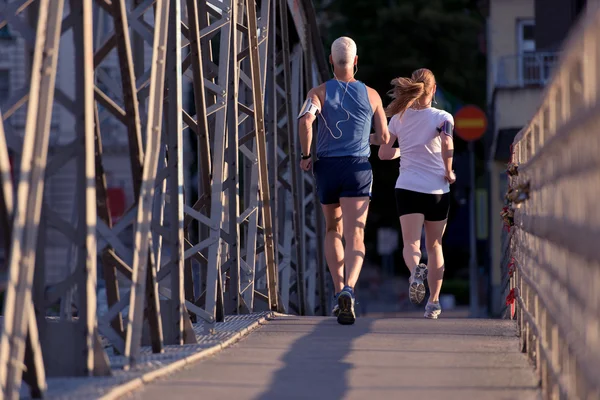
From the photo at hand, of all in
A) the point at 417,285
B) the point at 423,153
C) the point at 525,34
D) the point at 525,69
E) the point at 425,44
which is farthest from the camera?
the point at 425,44

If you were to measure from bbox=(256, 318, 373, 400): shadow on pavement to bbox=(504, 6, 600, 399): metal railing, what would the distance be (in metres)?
0.86

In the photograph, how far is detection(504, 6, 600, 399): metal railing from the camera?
3885mm

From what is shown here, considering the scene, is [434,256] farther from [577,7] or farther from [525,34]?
[525,34]

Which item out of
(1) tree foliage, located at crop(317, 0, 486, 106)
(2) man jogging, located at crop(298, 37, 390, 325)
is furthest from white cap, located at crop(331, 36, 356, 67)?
(1) tree foliage, located at crop(317, 0, 486, 106)

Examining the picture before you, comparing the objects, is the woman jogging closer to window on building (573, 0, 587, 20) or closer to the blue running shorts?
the blue running shorts

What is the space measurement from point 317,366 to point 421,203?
3853 millimetres

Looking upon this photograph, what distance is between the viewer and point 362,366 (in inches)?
274

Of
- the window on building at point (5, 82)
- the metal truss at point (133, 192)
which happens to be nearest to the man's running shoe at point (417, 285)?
the metal truss at point (133, 192)

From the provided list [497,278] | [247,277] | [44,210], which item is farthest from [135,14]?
[497,278]

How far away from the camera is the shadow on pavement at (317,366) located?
19.5 ft

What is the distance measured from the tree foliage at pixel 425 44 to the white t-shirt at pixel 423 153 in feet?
117

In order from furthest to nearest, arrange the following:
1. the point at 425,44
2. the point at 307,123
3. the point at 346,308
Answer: the point at 425,44, the point at 307,123, the point at 346,308

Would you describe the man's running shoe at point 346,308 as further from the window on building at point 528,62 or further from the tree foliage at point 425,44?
the tree foliage at point 425,44

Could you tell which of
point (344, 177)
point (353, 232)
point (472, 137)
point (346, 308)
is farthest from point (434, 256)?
point (472, 137)
